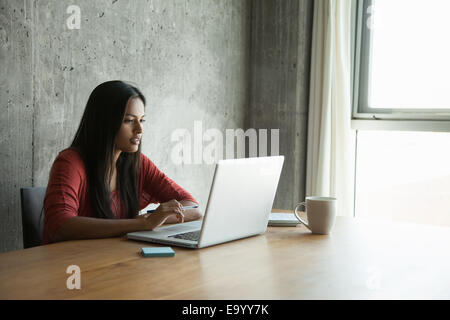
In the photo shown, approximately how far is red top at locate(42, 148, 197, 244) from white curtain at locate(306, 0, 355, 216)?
154 centimetres

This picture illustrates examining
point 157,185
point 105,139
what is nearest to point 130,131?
point 105,139

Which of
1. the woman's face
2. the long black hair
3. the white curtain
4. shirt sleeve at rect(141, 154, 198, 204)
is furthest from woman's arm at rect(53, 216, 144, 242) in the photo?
the white curtain

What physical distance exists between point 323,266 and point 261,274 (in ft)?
0.62

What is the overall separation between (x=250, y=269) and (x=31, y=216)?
106 cm

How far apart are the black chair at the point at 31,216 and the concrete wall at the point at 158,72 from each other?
249mm

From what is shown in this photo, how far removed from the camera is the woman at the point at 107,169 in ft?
→ 5.96

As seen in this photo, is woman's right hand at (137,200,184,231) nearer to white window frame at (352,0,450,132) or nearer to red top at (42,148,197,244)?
red top at (42,148,197,244)

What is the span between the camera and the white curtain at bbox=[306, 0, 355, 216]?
3.50 m

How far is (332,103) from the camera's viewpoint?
11.7 feet

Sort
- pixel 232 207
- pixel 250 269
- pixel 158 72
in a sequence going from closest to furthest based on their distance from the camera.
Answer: pixel 250 269 → pixel 232 207 → pixel 158 72

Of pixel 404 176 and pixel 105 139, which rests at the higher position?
pixel 105 139

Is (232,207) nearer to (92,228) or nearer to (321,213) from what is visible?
(321,213)

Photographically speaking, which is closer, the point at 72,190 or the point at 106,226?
the point at 106,226
